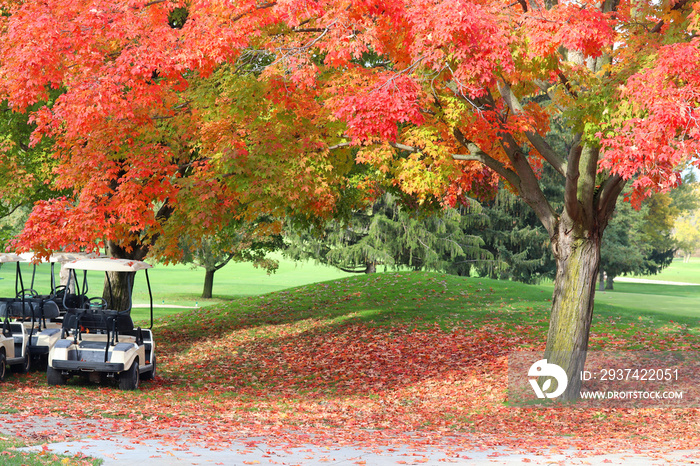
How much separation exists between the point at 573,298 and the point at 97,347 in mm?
7974

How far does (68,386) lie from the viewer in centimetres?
1161

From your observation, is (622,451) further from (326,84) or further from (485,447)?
(326,84)

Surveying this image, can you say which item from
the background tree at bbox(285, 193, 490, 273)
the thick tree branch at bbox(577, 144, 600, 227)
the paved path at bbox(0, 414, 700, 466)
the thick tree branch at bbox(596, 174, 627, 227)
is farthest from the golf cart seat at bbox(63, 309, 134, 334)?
Answer: the background tree at bbox(285, 193, 490, 273)

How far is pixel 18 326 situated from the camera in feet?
41.5

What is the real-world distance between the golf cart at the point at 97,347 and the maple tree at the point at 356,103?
6.13ft

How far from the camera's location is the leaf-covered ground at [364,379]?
28.2 feet

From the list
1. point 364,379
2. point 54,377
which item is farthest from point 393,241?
point 54,377

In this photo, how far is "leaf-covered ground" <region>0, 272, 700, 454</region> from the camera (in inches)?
339

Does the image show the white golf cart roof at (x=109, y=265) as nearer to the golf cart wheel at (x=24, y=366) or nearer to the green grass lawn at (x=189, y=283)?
the golf cart wheel at (x=24, y=366)

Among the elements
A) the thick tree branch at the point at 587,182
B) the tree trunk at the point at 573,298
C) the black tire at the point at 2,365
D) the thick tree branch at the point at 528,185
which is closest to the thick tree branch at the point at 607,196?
the thick tree branch at the point at 587,182

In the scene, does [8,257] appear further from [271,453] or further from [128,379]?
[271,453]

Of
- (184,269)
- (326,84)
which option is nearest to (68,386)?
(326,84)

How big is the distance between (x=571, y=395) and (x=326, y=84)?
738 cm

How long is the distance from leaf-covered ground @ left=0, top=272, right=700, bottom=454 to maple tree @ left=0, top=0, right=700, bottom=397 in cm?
207
